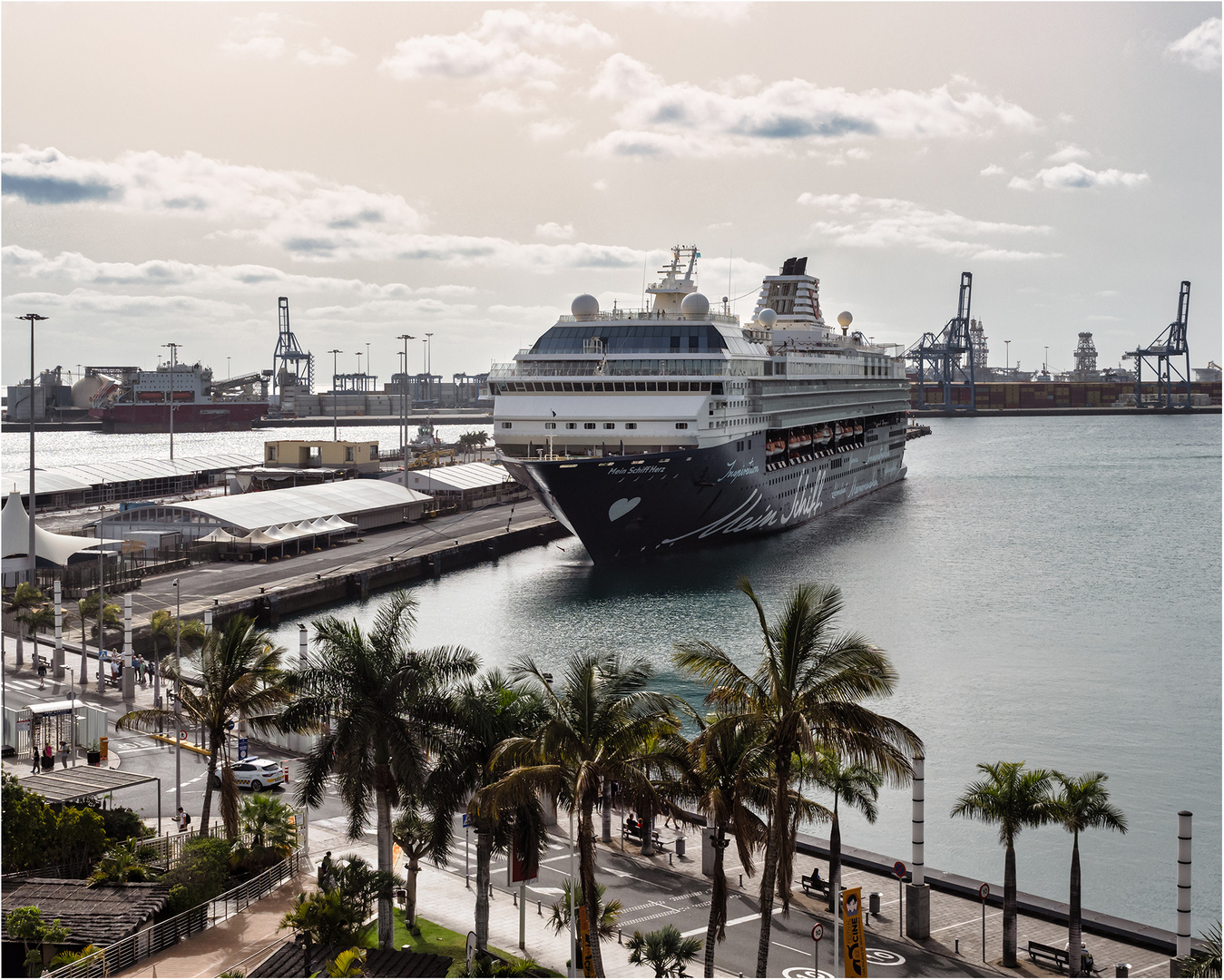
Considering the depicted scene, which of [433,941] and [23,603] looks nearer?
[433,941]

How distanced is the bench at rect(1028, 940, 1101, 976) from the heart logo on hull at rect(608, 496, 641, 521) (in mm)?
31893

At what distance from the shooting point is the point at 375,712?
16.2 metres

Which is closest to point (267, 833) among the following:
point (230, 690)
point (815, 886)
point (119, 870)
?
point (119, 870)

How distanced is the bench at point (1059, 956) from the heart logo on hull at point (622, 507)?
105 ft

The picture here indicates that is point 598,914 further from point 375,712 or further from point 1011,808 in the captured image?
point 1011,808

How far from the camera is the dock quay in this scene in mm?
43469

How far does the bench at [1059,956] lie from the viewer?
17.0 meters

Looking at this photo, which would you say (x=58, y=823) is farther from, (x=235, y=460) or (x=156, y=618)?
(x=235, y=460)

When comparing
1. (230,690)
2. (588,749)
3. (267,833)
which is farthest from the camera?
(230,690)

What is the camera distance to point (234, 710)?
1994 centimetres

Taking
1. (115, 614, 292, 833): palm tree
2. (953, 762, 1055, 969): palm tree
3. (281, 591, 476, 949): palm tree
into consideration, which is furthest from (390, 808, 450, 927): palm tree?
(953, 762, 1055, 969): palm tree

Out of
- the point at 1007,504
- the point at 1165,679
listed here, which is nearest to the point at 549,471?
the point at 1165,679

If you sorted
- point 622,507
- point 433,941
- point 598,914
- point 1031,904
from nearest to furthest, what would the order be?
point 598,914, point 433,941, point 1031,904, point 622,507

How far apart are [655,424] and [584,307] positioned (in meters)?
9.13
